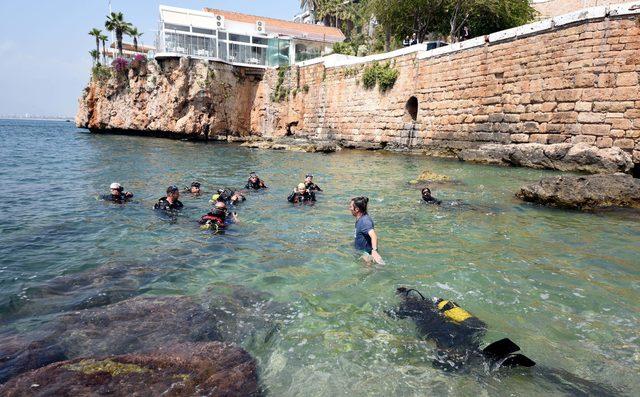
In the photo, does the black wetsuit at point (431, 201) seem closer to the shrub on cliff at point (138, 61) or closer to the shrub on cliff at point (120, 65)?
the shrub on cliff at point (138, 61)

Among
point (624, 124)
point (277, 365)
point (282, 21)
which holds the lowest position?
point (277, 365)

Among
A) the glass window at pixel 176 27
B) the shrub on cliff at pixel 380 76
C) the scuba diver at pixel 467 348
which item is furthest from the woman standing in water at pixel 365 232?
the glass window at pixel 176 27

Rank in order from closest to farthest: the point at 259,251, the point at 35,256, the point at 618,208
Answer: the point at 35,256, the point at 259,251, the point at 618,208

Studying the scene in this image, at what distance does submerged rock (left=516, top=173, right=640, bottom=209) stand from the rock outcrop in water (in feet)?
28.4

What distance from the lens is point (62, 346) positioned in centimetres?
401

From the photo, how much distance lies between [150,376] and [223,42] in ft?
122

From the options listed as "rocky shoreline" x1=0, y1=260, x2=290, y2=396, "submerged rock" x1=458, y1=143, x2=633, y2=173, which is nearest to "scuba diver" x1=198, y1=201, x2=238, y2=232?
"rocky shoreline" x1=0, y1=260, x2=290, y2=396

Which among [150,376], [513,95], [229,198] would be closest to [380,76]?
A: [513,95]

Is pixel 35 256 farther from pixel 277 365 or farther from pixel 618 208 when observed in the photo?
pixel 618 208

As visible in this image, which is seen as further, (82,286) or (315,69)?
(315,69)

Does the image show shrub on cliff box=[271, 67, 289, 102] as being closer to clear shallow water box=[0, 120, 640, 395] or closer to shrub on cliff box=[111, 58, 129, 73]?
shrub on cliff box=[111, 58, 129, 73]

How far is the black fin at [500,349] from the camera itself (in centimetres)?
379

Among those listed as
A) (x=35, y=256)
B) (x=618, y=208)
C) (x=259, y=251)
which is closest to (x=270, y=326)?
(x=259, y=251)

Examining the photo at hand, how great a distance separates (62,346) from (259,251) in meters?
3.56
